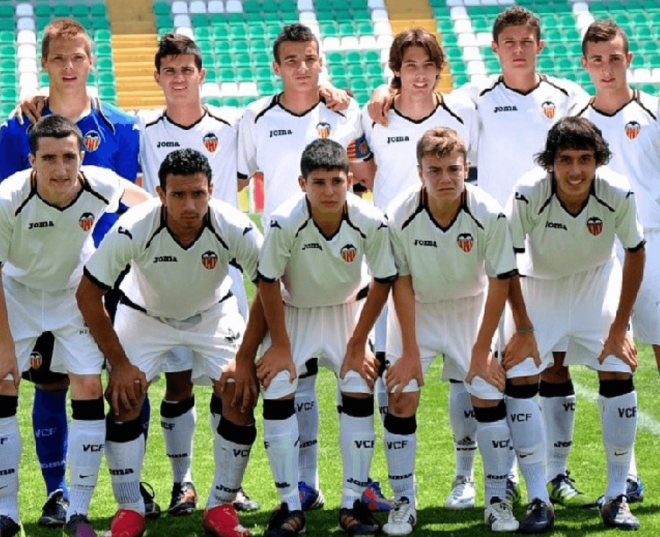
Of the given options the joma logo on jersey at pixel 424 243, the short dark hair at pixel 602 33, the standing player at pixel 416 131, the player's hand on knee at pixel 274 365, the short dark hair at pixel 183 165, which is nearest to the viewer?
the short dark hair at pixel 183 165

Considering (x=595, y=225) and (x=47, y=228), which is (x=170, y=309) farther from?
(x=595, y=225)

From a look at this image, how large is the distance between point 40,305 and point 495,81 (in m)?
2.34

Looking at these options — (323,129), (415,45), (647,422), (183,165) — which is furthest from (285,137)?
(647,422)

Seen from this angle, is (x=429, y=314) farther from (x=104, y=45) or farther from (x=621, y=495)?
(x=104, y=45)

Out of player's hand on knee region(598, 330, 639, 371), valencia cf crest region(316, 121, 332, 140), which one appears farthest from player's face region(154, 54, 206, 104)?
player's hand on knee region(598, 330, 639, 371)

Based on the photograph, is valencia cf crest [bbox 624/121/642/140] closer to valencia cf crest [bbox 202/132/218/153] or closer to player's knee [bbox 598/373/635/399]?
player's knee [bbox 598/373/635/399]

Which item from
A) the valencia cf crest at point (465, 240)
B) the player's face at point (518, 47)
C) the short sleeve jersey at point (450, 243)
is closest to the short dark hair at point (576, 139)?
the short sleeve jersey at point (450, 243)

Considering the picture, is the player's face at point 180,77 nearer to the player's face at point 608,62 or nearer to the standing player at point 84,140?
the standing player at point 84,140

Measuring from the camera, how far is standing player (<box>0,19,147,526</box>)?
533 centimetres

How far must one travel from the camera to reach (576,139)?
479 centimetres

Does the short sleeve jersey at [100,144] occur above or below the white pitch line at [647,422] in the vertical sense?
above

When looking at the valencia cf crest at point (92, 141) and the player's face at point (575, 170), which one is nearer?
the player's face at point (575, 170)

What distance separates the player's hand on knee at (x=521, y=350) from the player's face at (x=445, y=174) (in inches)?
24.0

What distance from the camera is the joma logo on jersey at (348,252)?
4.86 meters
